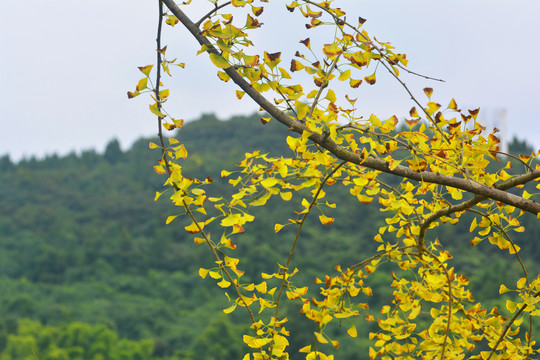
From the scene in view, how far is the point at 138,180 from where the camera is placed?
43781 millimetres

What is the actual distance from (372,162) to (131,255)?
37.5 metres

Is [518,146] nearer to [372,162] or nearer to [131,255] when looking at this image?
[131,255]

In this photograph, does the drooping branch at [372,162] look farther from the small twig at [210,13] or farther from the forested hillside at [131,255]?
the forested hillside at [131,255]

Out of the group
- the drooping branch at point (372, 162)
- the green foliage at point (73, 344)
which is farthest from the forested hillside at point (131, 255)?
the drooping branch at point (372, 162)

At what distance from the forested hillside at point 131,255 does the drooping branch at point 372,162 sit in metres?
24.5

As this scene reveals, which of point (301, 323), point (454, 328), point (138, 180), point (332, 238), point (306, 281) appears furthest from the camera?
point (138, 180)

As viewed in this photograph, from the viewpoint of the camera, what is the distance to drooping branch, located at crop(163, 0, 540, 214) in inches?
46.3

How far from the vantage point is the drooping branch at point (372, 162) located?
118 cm

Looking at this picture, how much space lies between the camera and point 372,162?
1.18 metres

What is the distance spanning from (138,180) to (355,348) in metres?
20.9

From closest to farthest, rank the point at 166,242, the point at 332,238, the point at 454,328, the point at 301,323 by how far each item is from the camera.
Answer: the point at 454,328, the point at 301,323, the point at 332,238, the point at 166,242

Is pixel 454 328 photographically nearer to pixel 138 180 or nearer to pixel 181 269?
pixel 181 269

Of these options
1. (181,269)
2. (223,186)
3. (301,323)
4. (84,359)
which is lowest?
(84,359)

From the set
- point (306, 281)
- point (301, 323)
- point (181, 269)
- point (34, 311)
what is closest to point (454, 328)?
point (301, 323)
